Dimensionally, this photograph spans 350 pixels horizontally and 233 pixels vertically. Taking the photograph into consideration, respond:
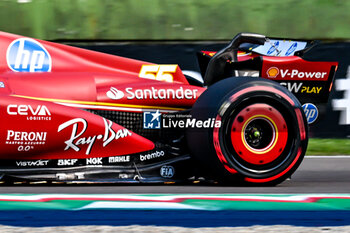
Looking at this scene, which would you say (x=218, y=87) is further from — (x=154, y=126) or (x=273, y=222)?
(x=273, y=222)

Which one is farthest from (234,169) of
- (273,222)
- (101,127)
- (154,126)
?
(273,222)

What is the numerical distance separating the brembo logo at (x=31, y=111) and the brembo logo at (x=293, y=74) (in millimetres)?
1663

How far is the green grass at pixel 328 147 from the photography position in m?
7.16

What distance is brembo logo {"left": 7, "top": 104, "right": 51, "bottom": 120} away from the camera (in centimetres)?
418

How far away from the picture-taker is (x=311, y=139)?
789 cm

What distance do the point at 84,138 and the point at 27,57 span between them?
2.74ft

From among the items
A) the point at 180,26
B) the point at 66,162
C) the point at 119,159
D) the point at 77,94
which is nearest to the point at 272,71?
the point at 119,159

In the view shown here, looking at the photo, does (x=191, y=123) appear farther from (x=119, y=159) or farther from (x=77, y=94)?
(x=77, y=94)

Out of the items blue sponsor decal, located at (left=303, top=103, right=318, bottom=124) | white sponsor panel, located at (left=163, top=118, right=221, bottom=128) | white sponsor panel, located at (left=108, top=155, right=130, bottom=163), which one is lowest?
white sponsor panel, located at (left=108, top=155, right=130, bottom=163)

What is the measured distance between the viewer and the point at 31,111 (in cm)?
420

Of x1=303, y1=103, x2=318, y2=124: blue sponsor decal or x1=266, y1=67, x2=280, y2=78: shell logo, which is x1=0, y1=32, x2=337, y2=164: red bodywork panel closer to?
x1=266, y1=67, x2=280, y2=78: shell logo

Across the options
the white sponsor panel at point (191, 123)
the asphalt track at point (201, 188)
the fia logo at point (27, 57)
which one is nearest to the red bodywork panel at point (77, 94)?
the fia logo at point (27, 57)

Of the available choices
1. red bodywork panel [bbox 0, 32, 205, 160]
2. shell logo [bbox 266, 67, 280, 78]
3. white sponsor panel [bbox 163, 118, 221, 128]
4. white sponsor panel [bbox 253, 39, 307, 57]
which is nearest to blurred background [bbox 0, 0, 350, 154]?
white sponsor panel [bbox 253, 39, 307, 57]

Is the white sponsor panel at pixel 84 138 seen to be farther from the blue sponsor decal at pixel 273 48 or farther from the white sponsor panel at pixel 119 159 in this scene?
the blue sponsor decal at pixel 273 48
